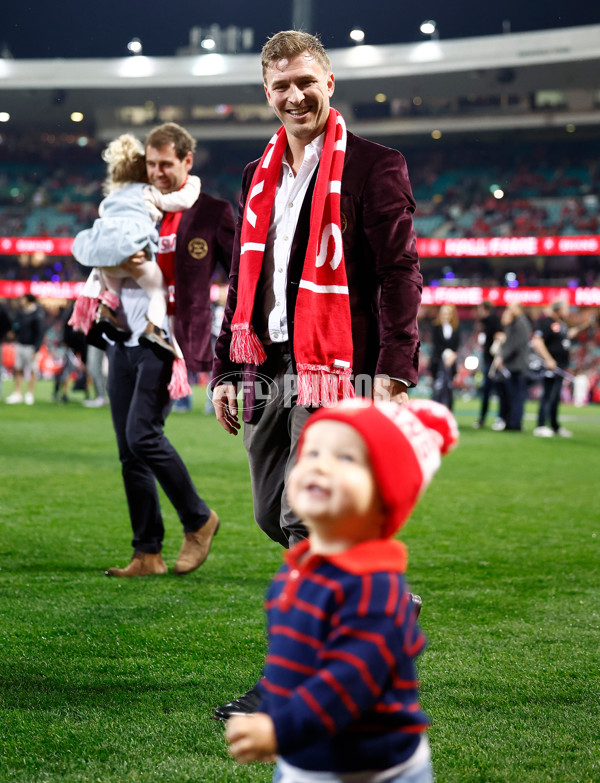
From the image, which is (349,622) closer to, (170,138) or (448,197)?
(170,138)

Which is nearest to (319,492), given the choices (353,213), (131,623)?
(353,213)

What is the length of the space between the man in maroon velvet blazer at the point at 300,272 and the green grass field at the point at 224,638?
0.35 m

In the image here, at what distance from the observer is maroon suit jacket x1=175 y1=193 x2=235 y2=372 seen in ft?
13.7

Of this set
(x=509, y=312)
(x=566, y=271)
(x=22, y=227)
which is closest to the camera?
(x=509, y=312)

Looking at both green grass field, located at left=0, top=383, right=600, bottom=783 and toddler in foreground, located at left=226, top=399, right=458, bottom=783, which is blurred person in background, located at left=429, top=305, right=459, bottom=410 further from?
toddler in foreground, located at left=226, top=399, right=458, bottom=783

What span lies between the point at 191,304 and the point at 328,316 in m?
1.65

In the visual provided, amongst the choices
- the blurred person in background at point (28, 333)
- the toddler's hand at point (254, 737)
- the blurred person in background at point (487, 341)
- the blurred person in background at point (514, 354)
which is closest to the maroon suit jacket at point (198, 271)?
the toddler's hand at point (254, 737)

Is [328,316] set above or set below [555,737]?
above

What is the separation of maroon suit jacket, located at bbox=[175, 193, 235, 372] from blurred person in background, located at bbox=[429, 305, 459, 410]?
10173 millimetres

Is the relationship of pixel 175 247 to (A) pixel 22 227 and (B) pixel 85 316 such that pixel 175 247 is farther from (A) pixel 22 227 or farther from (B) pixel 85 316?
(A) pixel 22 227

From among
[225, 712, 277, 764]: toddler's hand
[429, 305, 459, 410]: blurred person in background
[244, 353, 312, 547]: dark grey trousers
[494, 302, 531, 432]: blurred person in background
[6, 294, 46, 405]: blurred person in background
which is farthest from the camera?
[6, 294, 46, 405]: blurred person in background

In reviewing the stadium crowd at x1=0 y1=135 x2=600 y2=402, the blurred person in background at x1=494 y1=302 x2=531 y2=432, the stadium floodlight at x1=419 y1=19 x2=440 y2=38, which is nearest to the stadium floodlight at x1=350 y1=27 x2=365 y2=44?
the stadium floodlight at x1=419 y1=19 x2=440 y2=38

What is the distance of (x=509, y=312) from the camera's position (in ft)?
42.9

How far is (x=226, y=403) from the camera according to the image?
3061 millimetres
